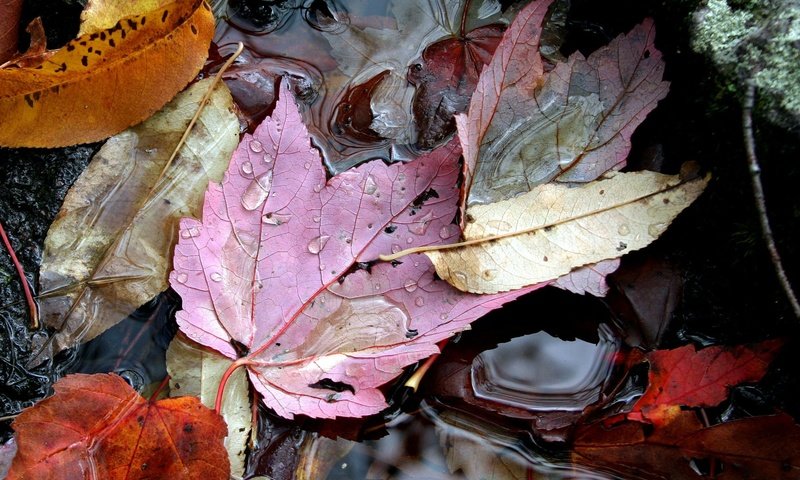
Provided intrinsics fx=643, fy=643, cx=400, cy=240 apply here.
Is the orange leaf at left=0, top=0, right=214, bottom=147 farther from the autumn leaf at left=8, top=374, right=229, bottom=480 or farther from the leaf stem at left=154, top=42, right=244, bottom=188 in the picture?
the autumn leaf at left=8, top=374, right=229, bottom=480

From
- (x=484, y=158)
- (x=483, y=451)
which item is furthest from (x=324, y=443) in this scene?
(x=484, y=158)

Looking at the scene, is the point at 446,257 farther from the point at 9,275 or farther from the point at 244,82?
the point at 9,275

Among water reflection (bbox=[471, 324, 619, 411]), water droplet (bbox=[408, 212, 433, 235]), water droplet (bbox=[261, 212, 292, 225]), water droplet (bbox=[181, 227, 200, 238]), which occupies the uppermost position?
water droplet (bbox=[408, 212, 433, 235])

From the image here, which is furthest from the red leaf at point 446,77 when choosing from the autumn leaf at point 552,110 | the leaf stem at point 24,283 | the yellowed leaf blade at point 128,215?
the leaf stem at point 24,283

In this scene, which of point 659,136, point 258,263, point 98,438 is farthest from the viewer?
point 659,136

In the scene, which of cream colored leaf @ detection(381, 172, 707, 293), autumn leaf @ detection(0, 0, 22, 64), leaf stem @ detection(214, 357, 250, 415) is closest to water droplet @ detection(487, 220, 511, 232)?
cream colored leaf @ detection(381, 172, 707, 293)
